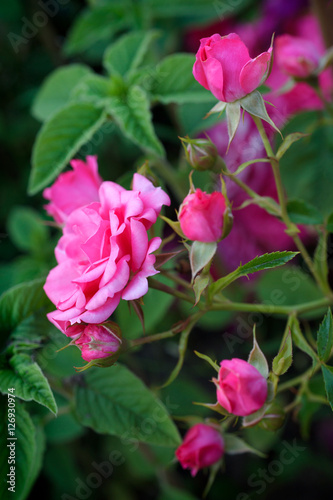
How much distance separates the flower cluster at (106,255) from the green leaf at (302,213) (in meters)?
0.12

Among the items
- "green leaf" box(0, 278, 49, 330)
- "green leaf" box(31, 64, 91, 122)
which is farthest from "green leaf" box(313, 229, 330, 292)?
"green leaf" box(31, 64, 91, 122)

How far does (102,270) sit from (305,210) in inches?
7.2

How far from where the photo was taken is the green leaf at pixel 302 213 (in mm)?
407

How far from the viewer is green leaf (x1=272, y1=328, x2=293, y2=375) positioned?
333 mm

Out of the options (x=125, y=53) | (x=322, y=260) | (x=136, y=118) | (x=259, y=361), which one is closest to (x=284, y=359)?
(x=259, y=361)

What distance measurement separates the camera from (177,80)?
0.52 meters

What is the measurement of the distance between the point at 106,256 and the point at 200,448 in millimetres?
167

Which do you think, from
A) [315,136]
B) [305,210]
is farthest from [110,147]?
[305,210]

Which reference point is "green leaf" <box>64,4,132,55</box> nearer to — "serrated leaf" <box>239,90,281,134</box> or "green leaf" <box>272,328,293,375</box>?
"serrated leaf" <box>239,90,281,134</box>

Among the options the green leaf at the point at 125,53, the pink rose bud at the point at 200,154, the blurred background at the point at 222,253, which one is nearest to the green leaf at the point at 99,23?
the blurred background at the point at 222,253

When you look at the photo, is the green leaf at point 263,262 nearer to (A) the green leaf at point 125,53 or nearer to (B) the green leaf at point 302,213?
(B) the green leaf at point 302,213

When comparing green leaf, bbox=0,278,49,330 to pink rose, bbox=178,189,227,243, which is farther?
green leaf, bbox=0,278,49,330

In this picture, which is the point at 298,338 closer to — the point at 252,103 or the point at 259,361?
the point at 259,361

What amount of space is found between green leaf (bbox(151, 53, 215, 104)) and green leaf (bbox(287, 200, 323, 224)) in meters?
0.15
